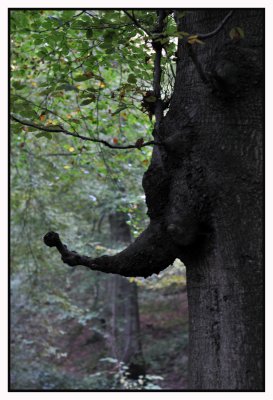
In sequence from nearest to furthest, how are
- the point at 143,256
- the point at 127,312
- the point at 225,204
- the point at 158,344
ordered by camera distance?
the point at 225,204
the point at 143,256
the point at 127,312
the point at 158,344

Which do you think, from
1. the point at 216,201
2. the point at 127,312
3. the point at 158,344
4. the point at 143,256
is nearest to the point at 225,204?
the point at 216,201

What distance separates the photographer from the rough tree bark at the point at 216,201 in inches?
71.9

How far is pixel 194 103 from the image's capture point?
6.82 feet

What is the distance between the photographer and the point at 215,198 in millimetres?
1920

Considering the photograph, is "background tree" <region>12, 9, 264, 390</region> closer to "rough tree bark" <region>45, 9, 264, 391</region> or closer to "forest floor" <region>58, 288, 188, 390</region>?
"rough tree bark" <region>45, 9, 264, 391</region>

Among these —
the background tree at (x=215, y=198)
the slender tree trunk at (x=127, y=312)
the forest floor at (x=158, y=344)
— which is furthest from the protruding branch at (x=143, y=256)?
the forest floor at (x=158, y=344)

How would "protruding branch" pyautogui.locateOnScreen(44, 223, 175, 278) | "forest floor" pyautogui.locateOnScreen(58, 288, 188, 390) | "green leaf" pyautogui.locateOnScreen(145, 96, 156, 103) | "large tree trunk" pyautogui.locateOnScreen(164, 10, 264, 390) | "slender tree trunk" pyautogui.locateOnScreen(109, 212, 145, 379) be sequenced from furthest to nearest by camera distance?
"forest floor" pyautogui.locateOnScreen(58, 288, 188, 390)
"slender tree trunk" pyautogui.locateOnScreen(109, 212, 145, 379)
"green leaf" pyautogui.locateOnScreen(145, 96, 156, 103)
"protruding branch" pyautogui.locateOnScreen(44, 223, 175, 278)
"large tree trunk" pyautogui.locateOnScreen(164, 10, 264, 390)

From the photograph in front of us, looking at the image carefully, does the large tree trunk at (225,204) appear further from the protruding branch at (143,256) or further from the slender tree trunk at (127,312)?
the slender tree trunk at (127,312)

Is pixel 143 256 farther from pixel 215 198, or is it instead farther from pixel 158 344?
pixel 158 344

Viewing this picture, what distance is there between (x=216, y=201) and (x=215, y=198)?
Answer: 0.04 ft

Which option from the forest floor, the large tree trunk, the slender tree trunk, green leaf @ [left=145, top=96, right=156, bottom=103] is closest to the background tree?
the large tree trunk

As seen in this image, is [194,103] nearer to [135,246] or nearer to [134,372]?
[135,246]

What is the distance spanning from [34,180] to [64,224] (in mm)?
1422

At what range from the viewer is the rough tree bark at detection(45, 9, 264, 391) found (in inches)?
71.9
